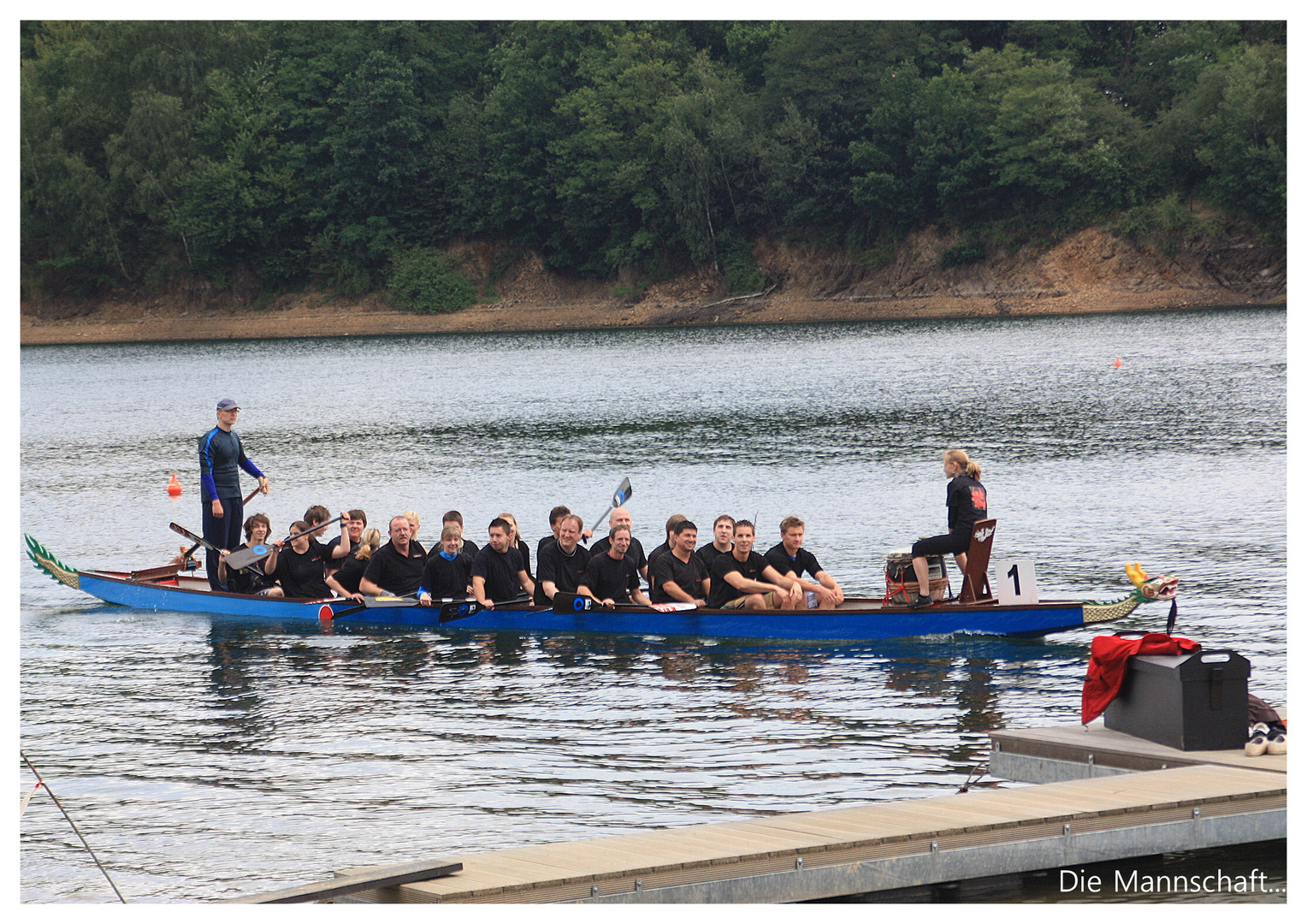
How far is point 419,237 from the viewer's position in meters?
86.1

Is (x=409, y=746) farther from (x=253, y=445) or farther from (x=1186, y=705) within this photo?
(x=253, y=445)

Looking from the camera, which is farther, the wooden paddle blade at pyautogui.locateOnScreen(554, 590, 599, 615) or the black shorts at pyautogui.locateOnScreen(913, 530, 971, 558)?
the wooden paddle blade at pyautogui.locateOnScreen(554, 590, 599, 615)

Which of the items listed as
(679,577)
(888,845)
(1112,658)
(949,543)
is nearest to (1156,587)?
(949,543)

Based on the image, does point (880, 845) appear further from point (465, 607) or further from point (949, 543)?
point (465, 607)

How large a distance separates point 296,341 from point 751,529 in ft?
235

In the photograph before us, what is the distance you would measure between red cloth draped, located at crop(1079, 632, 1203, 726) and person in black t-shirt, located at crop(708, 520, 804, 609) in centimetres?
547

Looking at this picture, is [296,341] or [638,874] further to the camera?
[296,341]

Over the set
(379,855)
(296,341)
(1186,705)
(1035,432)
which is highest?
(296,341)

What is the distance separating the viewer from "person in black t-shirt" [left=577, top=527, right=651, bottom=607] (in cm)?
1577

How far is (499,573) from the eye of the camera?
54.1 feet

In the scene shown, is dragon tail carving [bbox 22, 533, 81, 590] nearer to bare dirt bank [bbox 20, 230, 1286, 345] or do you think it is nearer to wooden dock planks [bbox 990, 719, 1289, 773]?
wooden dock planks [bbox 990, 719, 1289, 773]

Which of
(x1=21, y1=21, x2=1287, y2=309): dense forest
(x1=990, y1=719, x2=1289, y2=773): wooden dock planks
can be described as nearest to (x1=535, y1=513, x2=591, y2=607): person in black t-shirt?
(x1=990, y1=719, x2=1289, y2=773): wooden dock planks

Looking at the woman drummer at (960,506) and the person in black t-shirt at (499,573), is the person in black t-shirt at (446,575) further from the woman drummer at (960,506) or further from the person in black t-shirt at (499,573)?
the woman drummer at (960,506)

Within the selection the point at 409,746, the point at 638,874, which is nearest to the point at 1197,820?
the point at 638,874
